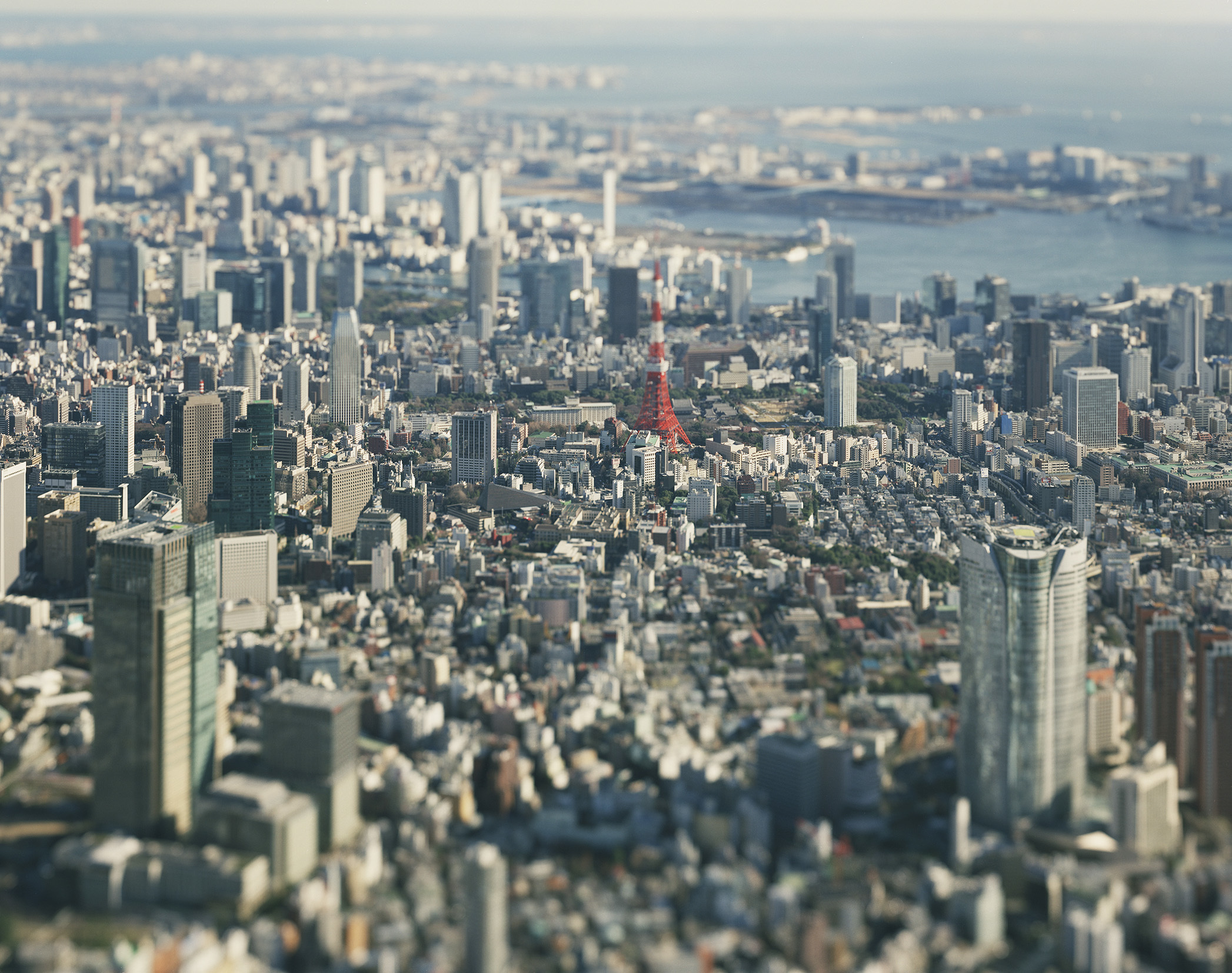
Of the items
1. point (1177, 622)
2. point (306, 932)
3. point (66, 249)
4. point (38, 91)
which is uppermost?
point (38, 91)

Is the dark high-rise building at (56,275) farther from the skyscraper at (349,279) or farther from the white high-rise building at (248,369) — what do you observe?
the white high-rise building at (248,369)

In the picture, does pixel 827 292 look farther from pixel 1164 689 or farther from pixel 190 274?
pixel 1164 689

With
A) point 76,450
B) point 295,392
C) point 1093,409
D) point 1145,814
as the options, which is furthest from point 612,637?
point 295,392

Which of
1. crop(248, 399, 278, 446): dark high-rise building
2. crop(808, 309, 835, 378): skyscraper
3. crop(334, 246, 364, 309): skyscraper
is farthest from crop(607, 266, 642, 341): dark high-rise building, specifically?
crop(248, 399, 278, 446): dark high-rise building

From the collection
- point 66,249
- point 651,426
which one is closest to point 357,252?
point 66,249

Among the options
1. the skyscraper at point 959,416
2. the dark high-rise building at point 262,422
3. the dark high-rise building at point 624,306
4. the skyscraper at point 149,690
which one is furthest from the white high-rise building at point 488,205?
the skyscraper at point 149,690

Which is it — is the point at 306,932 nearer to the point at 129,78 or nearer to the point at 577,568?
the point at 577,568

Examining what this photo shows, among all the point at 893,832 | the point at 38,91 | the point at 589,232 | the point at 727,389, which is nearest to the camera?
the point at 893,832
